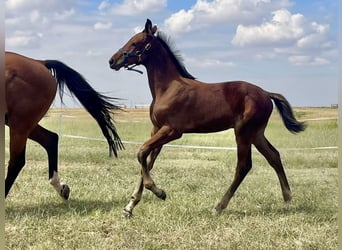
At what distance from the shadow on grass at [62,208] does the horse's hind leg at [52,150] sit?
9 centimetres

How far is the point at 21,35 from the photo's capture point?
2.58 m

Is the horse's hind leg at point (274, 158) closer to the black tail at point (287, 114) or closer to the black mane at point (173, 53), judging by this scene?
the black tail at point (287, 114)

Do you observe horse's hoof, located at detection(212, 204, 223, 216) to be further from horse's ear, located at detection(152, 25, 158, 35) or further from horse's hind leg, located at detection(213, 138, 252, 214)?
horse's ear, located at detection(152, 25, 158, 35)

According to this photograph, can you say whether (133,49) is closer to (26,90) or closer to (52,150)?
(26,90)

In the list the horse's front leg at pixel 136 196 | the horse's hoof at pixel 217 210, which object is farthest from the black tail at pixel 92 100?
the horse's hoof at pixel 217 210

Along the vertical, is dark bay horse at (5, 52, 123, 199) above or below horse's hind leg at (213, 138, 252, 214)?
above

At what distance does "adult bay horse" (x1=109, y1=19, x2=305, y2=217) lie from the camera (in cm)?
285

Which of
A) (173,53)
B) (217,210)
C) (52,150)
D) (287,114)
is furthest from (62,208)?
(287,114)

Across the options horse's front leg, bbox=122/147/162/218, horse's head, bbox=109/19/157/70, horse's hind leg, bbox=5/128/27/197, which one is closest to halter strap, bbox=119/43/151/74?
horse's head, bbox=109/19/157/70

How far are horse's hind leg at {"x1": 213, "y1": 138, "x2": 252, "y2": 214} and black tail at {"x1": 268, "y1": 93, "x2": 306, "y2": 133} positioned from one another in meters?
0.30

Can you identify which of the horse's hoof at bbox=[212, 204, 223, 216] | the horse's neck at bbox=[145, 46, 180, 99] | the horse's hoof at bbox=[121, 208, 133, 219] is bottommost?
the horse's hoof at bbox=[212, 204, 223, 216]

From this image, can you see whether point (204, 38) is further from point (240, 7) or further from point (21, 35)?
point (21, 35)

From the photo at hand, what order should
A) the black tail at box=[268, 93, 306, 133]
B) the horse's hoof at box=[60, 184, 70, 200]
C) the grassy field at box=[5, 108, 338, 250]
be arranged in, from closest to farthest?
the grassy field at box=[5, 108, 338, 250] → the black tail at box=[268, 93, 306, 133] → the horse's hoof at box=[60, 184, 70, 200]

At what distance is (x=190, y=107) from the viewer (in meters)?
2.89
